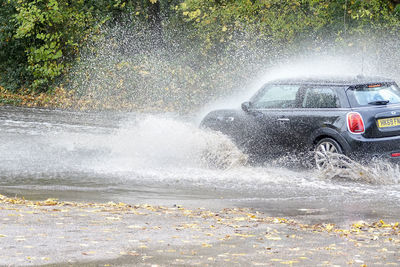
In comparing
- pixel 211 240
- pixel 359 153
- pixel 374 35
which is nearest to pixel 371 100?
pixel 359 153

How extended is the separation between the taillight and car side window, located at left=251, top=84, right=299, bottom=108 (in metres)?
1.20

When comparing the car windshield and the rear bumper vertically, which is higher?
the car windshield

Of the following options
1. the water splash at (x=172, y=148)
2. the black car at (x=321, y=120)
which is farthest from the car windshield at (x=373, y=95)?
the water splash at (x=172, y=148)

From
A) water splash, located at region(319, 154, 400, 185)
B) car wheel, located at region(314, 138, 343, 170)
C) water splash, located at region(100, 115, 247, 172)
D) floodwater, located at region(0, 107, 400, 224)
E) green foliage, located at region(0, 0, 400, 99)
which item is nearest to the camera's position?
floodwater, located at region(0, 107, 400, 224)

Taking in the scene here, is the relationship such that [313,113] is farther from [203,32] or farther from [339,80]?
[203,32]

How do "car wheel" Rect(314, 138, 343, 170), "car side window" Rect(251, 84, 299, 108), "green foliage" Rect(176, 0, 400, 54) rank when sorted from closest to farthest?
"car wheel" Rect(314, 138, 343, 170)
"car side window" Rect(251, 84, 299, 108)
"green foliage" Rect(176, 0, 400, 54)

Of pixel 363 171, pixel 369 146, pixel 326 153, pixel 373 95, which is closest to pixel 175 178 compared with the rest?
pixel 326 153

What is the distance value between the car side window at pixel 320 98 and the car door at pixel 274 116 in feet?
0.77

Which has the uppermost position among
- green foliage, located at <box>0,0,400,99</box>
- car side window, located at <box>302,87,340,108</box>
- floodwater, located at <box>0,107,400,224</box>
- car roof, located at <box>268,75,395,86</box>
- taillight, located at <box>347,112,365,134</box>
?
green foliage, located at <box>0,0,400,99</box>

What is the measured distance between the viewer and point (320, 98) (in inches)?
460

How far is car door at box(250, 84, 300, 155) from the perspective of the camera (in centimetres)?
1198

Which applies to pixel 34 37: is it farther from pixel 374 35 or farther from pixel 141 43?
pixel 374 35

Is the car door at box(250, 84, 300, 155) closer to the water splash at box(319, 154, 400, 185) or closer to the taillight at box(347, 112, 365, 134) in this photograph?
the water splash at box(319, 154, 400, 185)

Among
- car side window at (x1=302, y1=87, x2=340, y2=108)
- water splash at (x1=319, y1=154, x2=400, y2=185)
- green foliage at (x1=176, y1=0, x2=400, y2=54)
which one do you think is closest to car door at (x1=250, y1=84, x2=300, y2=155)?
car side window at (x1=302, y1=87, x2=340, y2=108)
